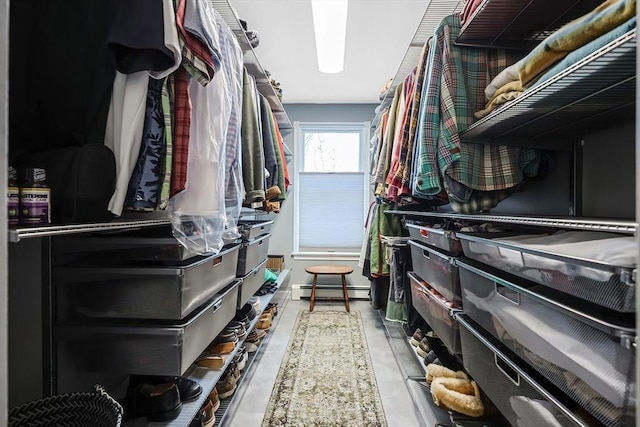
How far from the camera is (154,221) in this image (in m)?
1.01

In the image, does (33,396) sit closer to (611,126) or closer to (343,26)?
(611,126)

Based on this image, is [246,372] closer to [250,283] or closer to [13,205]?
[250,283]

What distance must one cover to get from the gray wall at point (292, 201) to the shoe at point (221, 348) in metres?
2.47

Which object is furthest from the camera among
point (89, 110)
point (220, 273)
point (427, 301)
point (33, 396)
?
point (427, 301)

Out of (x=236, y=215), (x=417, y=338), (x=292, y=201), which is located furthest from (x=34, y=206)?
(x=292, y=201)

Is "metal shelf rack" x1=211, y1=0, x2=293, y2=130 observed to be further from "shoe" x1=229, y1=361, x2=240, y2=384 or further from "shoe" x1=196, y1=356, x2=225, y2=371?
"shoe" x1=229, y1=361, x2=240, y2=384

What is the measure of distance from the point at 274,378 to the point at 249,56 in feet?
6.00

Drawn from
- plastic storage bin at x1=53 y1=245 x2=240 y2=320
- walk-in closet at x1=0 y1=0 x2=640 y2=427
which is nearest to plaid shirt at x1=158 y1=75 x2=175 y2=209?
walk-in closet at x1=0 y1=0 x2=640 y2=427

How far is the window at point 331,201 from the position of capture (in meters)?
4.11

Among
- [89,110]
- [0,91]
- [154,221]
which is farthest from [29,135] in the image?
[0,91]

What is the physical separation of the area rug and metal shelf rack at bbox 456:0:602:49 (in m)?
1.69

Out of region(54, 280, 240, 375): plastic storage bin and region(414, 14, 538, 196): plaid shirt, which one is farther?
region(414, 14, 538, 196): plaid shirt

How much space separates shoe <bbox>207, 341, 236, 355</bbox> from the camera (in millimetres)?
1539

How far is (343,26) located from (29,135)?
1976mm
